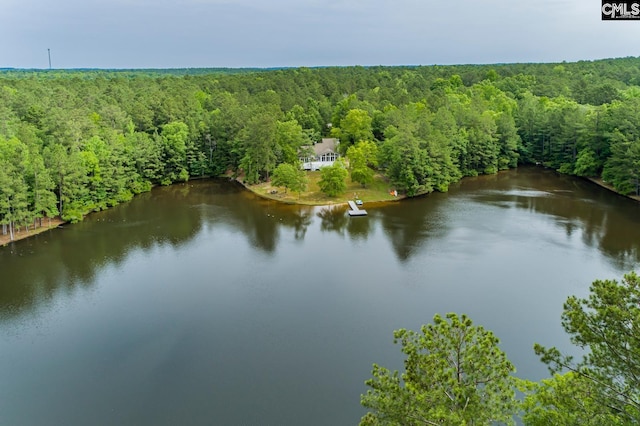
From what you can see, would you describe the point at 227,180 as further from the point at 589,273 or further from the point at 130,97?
the point at 589,273

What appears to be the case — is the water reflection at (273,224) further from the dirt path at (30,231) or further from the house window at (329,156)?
the house window at (329,156)

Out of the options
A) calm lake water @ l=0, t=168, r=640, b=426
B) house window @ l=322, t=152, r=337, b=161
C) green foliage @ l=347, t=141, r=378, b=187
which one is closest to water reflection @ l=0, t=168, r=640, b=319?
calm lake water @ l=0, t=168, r=640, b=426

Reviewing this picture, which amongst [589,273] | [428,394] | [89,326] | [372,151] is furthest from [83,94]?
[428,394]

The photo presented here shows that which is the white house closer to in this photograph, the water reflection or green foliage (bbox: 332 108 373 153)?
green foliage (bbox: 332 108 373 153)

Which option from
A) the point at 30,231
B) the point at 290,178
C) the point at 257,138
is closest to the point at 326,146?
the point at 257,138

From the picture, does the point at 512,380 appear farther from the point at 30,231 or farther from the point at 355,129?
the point at 355,129

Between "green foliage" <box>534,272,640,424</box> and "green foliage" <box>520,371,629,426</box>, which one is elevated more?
"green foliage" <box>534,272,640,424</box>

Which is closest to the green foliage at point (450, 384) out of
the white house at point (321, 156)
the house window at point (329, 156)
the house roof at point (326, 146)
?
the white house at point (321, 156)
